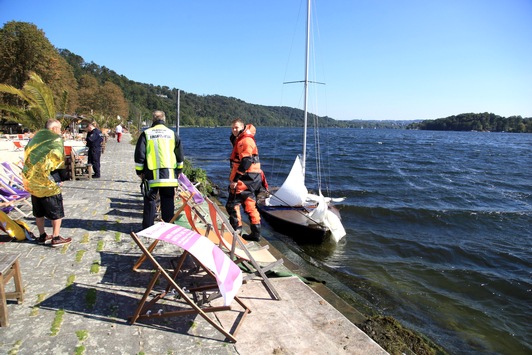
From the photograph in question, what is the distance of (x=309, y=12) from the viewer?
598 inches

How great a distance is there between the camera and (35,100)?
10.3 meters

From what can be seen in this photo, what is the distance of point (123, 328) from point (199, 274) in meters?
1.25

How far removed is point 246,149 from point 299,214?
5832 mm

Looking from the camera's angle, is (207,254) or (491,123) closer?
(207,254)

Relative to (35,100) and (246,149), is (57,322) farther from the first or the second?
(35,100)

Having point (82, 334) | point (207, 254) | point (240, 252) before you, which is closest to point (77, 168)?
point (240, 252)

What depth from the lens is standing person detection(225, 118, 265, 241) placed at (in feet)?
19.7

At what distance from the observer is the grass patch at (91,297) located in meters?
3.89

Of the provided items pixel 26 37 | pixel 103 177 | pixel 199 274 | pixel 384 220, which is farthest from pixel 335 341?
pixel 26 37

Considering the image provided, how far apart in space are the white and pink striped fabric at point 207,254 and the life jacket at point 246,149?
8.52 feet

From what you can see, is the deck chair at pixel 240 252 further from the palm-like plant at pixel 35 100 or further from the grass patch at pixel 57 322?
the palm-like plant at pixel 35 100

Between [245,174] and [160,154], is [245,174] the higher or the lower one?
the lower one

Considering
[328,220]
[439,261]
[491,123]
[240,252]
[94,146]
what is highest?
[491,123]

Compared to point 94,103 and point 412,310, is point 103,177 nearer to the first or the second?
point 412,310
